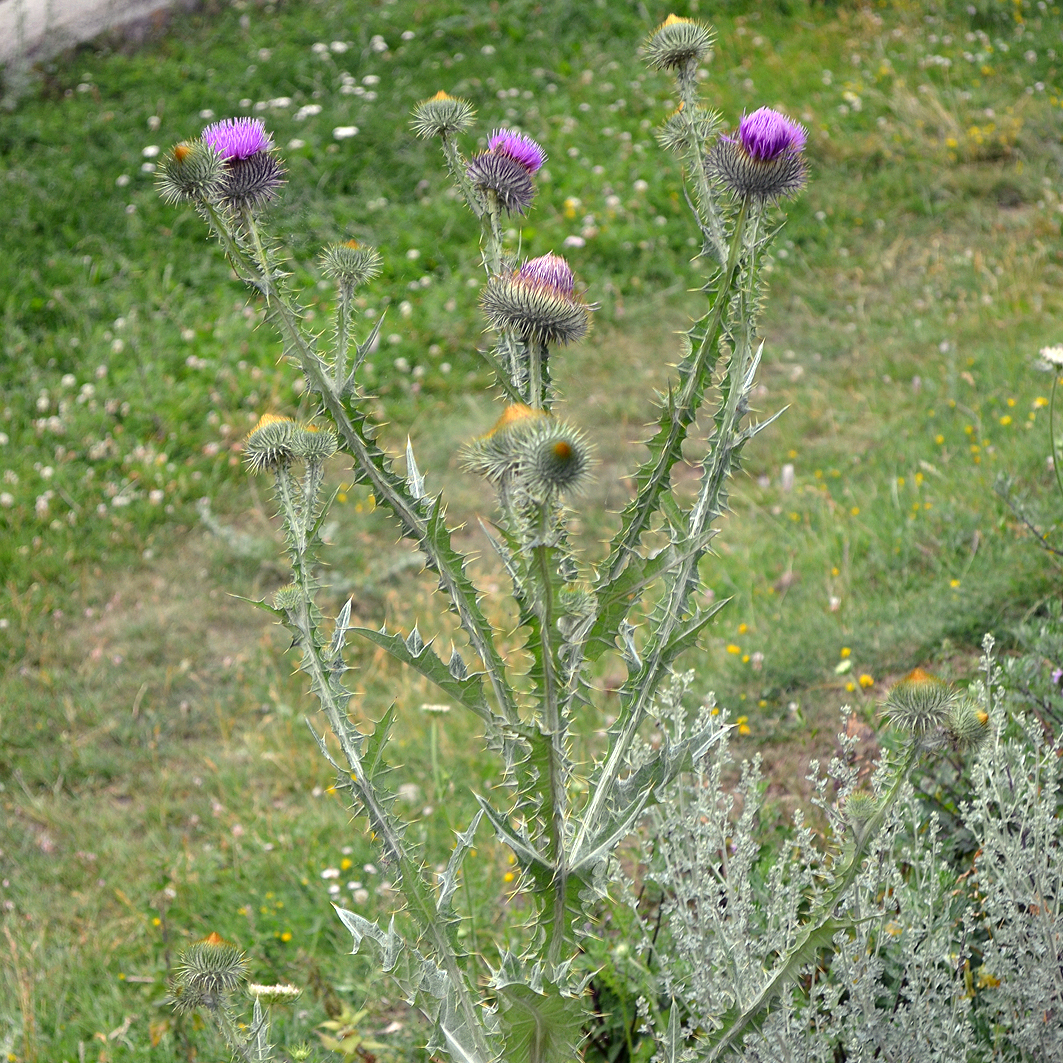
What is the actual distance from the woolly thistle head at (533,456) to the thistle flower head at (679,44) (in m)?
0.91

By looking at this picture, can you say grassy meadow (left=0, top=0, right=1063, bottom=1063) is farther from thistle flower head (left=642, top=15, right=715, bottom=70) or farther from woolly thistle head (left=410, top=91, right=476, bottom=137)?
thistle flower head (left=642, top=15, right=715, bottom=70)

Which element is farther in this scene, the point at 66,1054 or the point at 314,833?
the point at 314,833

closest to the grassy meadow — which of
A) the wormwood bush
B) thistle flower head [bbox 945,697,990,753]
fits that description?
the wormwood bush

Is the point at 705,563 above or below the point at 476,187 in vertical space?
below

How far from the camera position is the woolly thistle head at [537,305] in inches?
67.8

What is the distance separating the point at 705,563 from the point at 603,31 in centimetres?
631

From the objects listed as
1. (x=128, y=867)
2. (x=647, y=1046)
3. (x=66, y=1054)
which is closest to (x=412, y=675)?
(x=128, y=867)

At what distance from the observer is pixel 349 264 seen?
2.07m

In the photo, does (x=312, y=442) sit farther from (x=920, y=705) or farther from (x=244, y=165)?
(x=920, y=705)

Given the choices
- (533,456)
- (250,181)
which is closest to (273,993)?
(533,456)

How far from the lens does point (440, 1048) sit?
173 cm

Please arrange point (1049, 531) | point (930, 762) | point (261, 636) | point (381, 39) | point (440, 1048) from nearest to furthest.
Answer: point (440, 1048) < point (930, 762) < point (1049, 531) < point (261, 636) < point (381, 39)

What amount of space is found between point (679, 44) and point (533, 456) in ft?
3.37

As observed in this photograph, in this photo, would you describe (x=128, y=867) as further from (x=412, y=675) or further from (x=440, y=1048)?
(x=440, y=1048)
